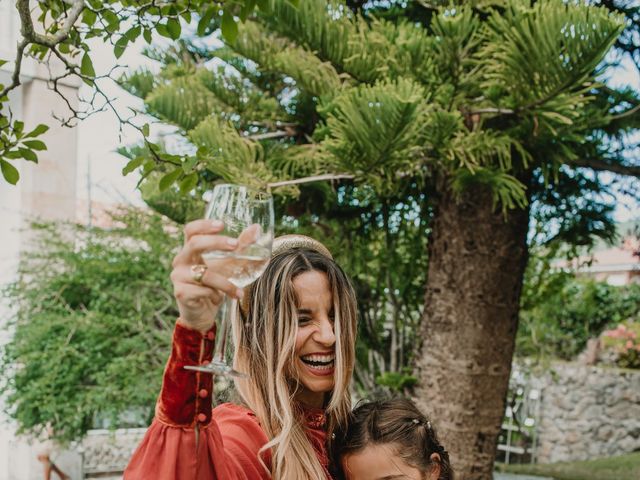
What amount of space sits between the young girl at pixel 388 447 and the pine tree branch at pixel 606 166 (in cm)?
229

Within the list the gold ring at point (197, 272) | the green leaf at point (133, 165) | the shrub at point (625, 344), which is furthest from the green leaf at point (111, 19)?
the shrub at point (625, 344)

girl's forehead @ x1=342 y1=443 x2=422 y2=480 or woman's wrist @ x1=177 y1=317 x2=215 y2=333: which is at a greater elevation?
woman's wrist @ x1=177 y1=317 x2=215 y2=333

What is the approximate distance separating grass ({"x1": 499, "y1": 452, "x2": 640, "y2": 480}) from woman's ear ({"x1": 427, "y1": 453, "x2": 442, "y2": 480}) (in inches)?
203

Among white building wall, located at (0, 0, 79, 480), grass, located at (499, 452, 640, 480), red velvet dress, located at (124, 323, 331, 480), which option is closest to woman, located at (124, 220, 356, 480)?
red velvet dress, located at (124, 323, 331, 480)

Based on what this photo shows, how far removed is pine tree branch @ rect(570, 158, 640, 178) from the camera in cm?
380

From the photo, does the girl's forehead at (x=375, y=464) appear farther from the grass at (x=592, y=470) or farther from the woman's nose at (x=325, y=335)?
the grass at (x=592, y=470)

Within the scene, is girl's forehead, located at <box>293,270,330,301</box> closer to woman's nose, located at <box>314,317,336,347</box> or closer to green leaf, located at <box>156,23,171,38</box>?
woman's nose, located at <box>314,317,336,347</box>

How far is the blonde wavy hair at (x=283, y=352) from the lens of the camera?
4.80ft

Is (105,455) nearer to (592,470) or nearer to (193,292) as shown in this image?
(592,470)

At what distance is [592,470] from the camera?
7094 millimetres

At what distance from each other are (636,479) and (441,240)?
13.0 ft

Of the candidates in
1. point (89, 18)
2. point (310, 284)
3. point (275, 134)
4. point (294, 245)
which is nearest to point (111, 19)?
point (89, 18)

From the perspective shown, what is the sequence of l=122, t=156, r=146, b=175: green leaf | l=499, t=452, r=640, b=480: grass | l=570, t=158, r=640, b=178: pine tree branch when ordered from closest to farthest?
l=122, t=156, r=146, b=175: green leaf → l=570, t=158, r=640, b=178: pine tree branch → l=499, t=452, r=640, b=480: grass

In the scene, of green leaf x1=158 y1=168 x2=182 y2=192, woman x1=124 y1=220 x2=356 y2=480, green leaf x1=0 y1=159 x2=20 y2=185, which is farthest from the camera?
green leaf x1=0 y1=159 x2=20 y2=185
